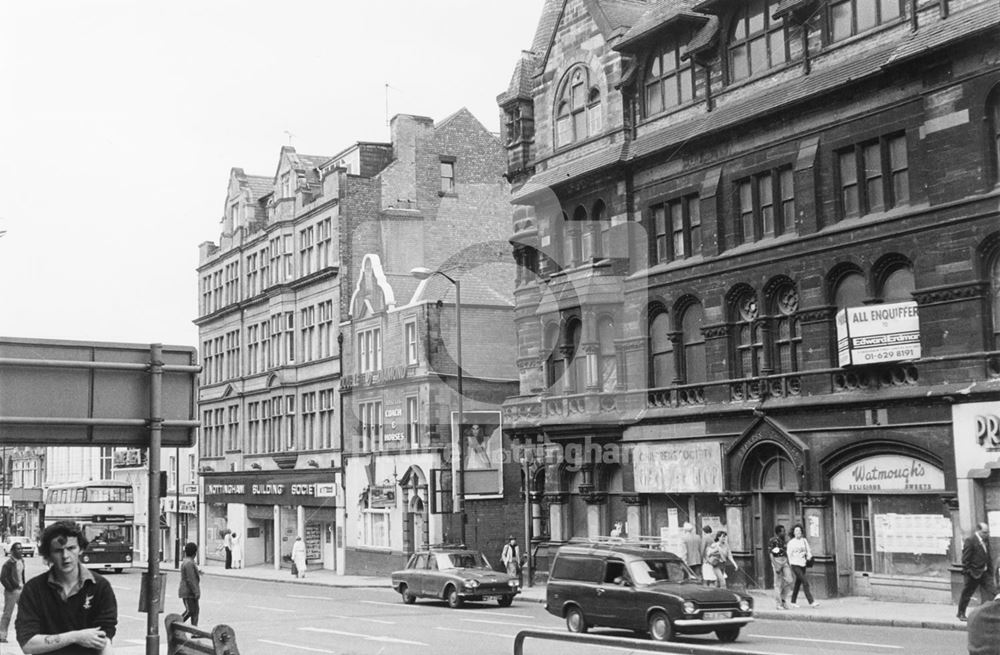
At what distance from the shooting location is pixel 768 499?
33.4 metres

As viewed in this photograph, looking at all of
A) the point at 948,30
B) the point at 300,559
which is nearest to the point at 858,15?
the point at 948,30

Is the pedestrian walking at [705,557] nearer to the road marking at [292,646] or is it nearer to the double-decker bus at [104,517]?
the road marking at [292,646]

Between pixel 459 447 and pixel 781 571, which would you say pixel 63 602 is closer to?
pixel 781 571

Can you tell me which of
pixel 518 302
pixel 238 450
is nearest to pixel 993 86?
pixel 518 302

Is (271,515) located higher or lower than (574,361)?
lower

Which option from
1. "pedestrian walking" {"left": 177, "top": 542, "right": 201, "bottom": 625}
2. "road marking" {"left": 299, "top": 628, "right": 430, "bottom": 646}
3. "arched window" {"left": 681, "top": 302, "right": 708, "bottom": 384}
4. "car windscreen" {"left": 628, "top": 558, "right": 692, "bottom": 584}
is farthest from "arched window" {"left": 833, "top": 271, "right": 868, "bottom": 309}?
"pedestrian walking" {"left": 177, "top": 542, "right": 201, "bottom": 625}

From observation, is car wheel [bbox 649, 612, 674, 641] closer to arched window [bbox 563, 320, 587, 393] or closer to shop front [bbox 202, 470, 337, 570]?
arched window [bbox 563, 320, 587, 393]

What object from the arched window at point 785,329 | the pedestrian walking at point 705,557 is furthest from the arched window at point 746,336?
the pedestrian walking at point 705,557

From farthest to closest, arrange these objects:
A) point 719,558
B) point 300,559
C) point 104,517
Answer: point 104,517 < point 300,559 < point 719,558

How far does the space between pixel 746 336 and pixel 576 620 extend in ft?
41.6

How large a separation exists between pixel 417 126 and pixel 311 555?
66.9ft

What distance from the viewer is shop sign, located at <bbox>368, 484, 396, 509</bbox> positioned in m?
50.8

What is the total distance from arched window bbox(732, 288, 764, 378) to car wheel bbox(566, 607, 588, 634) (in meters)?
11.7

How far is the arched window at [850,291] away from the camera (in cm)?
3102
